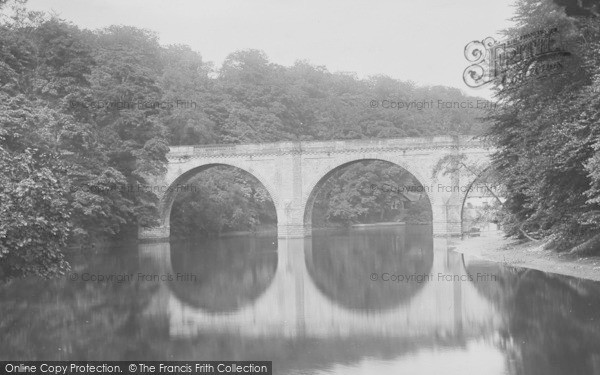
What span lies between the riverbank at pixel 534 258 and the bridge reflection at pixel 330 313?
108 inches

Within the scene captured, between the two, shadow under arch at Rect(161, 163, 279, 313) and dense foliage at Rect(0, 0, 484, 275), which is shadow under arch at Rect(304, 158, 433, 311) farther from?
dense foliage at Rect(0, 0, 484, 275)

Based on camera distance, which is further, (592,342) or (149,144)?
(149,144)

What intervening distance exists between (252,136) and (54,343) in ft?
151

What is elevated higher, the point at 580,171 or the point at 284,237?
the point at 580,171

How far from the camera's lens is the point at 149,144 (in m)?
40.8

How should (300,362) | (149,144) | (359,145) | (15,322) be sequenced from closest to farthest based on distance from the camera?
(300,362), (15,322), (149,144), (359,145)

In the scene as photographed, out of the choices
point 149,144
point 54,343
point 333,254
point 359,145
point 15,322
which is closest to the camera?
point 54,343

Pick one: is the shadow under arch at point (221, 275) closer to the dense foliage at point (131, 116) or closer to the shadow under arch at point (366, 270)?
the shadow under arch at point (366, 270)

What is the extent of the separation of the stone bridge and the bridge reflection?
2134 cm

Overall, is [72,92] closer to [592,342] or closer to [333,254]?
[333,254]

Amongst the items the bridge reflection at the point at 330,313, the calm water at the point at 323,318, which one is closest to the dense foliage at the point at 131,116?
the calm water at the point at 323,318

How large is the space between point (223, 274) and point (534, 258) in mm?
10352

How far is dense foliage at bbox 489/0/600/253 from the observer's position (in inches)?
689

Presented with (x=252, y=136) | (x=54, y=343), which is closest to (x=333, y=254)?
(x=54, y=343)
